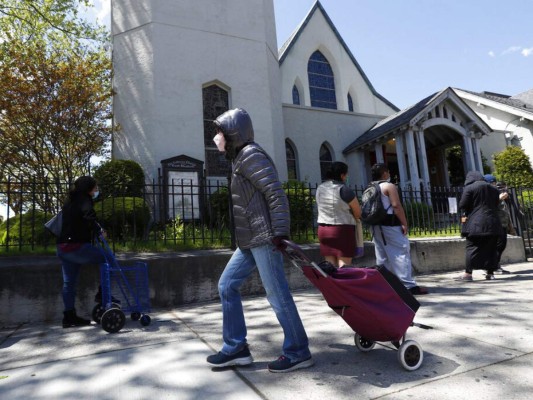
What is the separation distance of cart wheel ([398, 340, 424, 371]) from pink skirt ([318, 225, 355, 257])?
1772 mm

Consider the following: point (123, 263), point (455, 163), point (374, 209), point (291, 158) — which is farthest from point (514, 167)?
point (123, 263)

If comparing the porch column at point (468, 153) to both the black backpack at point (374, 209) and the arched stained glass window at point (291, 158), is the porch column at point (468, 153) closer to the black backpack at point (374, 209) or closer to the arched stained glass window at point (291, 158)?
the arched stained glass window at point (291, 158)

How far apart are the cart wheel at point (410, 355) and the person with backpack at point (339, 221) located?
173 centimetres

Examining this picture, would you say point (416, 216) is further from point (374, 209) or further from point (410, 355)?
point (410, 355)

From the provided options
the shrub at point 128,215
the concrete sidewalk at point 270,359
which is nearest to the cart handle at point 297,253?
the concrete sidewalk at point 270,359

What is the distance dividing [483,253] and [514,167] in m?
15.6

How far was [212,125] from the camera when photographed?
12844 millimetres

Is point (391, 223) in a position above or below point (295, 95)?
below

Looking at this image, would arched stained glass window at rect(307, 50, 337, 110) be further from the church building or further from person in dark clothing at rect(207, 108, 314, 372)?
person in dark clothing at rect(207, 108, 314, 372)

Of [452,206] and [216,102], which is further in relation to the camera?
[216,102]

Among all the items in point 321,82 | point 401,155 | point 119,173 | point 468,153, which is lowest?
point 119,173

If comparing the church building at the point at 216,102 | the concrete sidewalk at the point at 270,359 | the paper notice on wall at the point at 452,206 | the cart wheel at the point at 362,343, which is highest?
the church building at the point at 216,102

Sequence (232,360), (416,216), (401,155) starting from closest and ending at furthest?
(232,360), (416,216), (401,155)

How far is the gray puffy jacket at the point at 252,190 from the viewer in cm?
244
